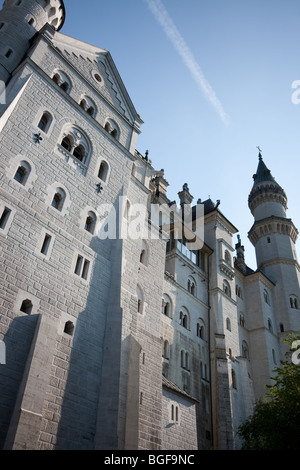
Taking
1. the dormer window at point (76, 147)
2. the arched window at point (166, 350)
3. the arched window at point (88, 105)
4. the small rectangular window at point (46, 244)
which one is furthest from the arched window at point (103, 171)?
the arched window at point (166, 350)

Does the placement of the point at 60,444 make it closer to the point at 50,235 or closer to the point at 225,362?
the point at 50,235

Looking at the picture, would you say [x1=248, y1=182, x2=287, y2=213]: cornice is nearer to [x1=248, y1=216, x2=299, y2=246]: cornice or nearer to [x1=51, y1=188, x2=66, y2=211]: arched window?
[x1=248, y1=216, x2=299, y2=246]: cornice

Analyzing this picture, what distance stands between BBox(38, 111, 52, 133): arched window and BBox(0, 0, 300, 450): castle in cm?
5

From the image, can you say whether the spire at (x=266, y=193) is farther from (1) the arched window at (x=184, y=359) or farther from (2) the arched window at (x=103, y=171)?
(2) the arched window at (x=103, y=171)

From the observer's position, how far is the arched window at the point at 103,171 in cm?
2077

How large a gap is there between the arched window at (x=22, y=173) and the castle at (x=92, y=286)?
5 centimetres

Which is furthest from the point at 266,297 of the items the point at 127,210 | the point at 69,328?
the point at 69,328

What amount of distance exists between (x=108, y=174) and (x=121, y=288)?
22.1ft

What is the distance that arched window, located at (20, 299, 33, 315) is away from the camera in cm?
1388

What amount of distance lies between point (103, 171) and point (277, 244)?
27.2 m

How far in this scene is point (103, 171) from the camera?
830 inches
